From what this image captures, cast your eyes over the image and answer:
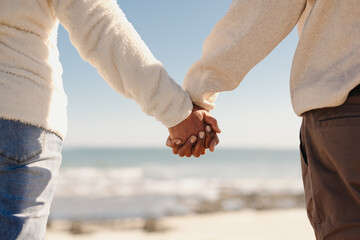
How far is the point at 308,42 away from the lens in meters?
1.35

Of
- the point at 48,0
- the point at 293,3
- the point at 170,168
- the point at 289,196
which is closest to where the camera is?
the point at 48,0

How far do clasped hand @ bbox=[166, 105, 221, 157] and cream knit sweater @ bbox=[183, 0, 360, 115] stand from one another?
8cm

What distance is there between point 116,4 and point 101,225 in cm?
482

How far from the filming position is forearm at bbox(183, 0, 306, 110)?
5.09 ft

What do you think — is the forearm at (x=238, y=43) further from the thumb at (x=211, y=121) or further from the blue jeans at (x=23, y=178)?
the blue jeans at (x=23, y=178)

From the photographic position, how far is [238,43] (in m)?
1.62

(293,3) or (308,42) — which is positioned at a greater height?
(293,3)

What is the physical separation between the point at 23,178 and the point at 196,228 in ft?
15.5

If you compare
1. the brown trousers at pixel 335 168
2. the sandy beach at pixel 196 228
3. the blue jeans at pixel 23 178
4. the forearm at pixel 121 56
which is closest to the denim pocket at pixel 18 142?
the blue jeans at pixel 23 178

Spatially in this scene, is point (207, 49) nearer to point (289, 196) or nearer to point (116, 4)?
point (116, 4)

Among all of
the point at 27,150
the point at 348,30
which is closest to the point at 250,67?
the point at 348,30

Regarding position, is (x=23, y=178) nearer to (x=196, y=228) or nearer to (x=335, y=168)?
(x=335, y=168)

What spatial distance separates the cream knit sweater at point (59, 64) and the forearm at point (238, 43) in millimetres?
178

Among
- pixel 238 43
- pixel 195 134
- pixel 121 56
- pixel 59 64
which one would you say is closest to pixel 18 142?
pixel 59 64
